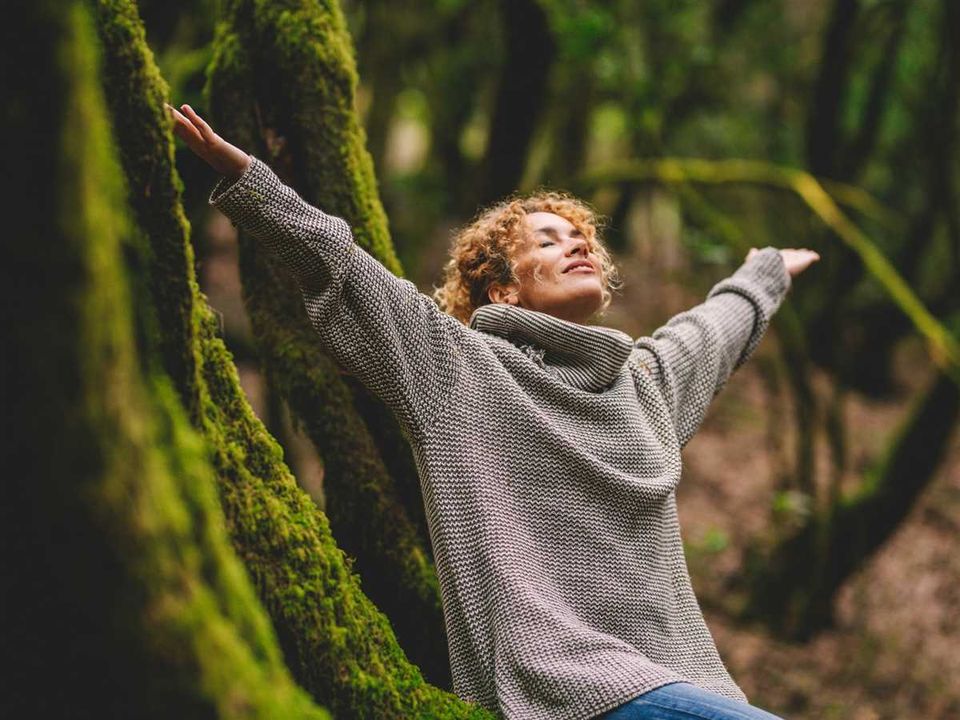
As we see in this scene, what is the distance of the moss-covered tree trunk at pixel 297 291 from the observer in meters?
2.77

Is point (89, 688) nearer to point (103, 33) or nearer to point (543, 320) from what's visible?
point (103, 33)

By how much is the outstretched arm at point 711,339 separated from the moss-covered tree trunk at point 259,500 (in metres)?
1.16

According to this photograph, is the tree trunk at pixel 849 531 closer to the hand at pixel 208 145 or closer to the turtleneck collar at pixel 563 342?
the turtleneck collar at pixel 563 342

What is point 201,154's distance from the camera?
205cm

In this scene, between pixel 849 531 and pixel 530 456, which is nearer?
pixel 530 456

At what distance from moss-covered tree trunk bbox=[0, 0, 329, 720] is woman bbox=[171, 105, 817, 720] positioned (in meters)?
1.02

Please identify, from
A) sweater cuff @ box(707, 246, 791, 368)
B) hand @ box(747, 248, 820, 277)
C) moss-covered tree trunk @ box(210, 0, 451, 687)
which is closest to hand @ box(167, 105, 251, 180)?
moss-covered tree trunk @ box(210, 0, 451, 687)

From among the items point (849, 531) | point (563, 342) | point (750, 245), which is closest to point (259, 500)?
point (563, 342)

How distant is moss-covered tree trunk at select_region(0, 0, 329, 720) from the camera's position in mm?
979

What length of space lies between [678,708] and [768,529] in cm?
613

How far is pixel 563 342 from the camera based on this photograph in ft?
8.13

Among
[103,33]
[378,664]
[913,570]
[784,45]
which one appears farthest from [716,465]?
[103,33]

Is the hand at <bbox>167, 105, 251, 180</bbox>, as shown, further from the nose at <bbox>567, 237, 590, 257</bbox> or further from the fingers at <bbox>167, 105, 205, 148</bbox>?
the nose at <bbox>567, 237, 590, 257</bbox>

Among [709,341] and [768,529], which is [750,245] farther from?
[709,341]
